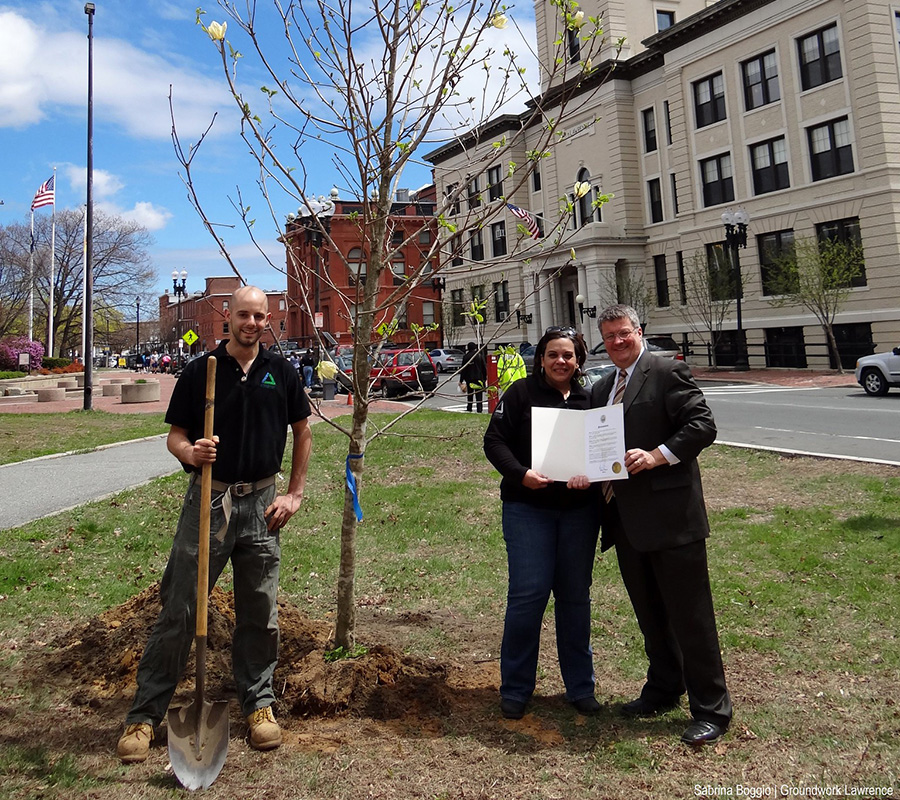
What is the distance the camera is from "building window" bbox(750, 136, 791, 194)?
33.8 m

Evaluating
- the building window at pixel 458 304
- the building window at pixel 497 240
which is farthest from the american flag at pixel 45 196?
the building window at pixel 497 240

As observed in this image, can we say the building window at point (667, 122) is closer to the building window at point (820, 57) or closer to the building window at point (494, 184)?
the building window at point (820, 57)

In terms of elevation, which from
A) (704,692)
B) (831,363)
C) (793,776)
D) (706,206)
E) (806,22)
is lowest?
(793,776)

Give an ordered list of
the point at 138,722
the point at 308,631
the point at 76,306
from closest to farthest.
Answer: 1. the point at 138,722
2. the point at 308,631
3. the point at 76,306

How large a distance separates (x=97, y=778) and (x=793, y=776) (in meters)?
3.02

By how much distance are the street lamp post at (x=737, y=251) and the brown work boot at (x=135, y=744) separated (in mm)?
30811

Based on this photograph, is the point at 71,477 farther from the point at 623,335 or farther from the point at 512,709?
the point at 623,335

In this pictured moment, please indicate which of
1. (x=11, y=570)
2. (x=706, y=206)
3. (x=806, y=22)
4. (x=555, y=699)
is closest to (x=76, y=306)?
(x=706, y=206)

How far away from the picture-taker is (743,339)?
113 feet

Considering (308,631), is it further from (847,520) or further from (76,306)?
(76,306)

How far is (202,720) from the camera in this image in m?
3.49

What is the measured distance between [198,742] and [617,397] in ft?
8.47

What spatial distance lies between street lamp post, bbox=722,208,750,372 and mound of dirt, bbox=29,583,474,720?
29.6 metres

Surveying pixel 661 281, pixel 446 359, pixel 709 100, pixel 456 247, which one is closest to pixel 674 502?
pixel 456 247
